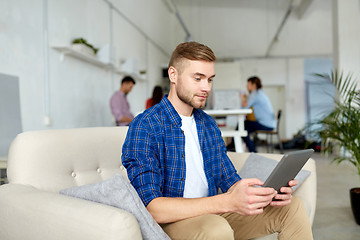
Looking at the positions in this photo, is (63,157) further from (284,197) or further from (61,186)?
(284,197)

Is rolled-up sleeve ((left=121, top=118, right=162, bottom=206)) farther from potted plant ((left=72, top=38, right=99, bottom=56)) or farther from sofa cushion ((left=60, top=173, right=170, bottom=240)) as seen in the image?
potted plant ((left=72, top=38, right=99, bottom=56))

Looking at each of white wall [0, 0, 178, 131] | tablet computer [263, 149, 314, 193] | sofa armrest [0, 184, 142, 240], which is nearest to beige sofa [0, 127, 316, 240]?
sofa armrest [0, 184, 142, 240]

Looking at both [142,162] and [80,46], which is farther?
[80,46]

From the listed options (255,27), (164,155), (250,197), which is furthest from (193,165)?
(255,27)

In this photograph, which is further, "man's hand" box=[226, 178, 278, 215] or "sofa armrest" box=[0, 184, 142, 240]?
"man's hand" box=[226, 178, 278, 215]

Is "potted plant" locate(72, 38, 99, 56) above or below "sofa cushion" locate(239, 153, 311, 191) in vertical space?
above

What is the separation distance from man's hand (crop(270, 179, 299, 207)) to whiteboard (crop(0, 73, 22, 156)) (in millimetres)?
2463

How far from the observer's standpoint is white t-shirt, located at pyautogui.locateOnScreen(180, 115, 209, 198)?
4.44 feet

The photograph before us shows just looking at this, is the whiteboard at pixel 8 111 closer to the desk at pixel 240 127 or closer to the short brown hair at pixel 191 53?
the desk at pixel 240 127

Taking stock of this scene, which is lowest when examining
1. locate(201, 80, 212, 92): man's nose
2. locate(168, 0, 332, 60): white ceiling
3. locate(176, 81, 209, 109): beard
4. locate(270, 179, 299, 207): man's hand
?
locate(270, 179, 299, 207): man's hand

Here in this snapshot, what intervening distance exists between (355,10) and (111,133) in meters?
6.24

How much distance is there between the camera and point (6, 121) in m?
2.98

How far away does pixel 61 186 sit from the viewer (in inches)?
55.2

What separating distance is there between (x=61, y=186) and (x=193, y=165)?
569 millimetres
